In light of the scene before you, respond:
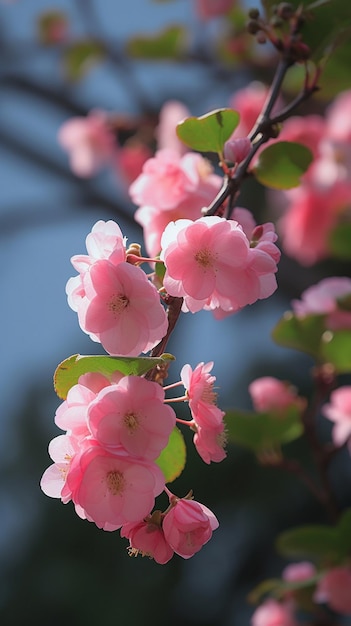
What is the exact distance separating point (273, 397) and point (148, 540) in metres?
0.65

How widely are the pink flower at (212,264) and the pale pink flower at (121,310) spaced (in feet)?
0.07

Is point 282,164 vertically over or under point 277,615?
over

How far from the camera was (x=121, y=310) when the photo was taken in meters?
0.49

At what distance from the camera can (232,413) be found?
106cm

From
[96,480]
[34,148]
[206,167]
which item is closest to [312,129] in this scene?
[206,167]

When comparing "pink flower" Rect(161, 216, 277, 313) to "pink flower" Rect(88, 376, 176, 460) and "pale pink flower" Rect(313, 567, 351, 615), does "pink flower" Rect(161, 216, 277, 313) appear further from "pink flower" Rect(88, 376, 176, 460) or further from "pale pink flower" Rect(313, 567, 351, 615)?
"pale pink flower" Rect(313, 567, 351, 615)

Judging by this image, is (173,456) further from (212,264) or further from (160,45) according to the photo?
(160,45)

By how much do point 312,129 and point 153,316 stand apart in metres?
0.92

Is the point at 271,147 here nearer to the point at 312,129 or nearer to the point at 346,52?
the point at 346,52

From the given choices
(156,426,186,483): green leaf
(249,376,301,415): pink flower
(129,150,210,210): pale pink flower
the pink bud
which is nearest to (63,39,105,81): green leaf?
(249,376,301,415): pink flower

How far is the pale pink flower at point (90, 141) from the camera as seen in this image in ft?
5.33

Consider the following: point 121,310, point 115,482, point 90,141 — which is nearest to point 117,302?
point 121,310

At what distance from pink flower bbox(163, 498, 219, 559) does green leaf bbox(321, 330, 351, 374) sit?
0.51 meters

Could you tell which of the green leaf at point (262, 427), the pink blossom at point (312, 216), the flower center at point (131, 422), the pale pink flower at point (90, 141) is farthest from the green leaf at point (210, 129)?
the pale pink flower at point (90, 141)
